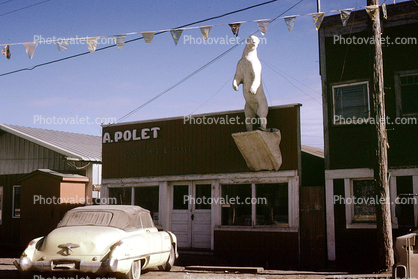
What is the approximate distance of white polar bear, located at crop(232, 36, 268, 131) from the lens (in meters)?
14.0

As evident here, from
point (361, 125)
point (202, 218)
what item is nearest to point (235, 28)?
point (361, 125)

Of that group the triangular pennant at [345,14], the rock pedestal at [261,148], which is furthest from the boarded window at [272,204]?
the triangular pennant at [345,14]

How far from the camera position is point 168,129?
1698 centimetres

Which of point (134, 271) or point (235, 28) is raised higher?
point (235, 28)

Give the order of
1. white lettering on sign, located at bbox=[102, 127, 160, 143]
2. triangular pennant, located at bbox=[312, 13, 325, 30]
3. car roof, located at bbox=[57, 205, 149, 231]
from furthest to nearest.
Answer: white lettering on sign, located at bbox=[102, 127, 160, 143]
triangular pennant, located at bbox=[312, 13, 325, 30]
car roof, located at bbox=[57, 205, 149, 231]

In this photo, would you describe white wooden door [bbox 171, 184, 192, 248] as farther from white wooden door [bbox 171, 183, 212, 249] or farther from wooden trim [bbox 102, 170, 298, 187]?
wooden trim [bbox 102, 170, 298, 187]

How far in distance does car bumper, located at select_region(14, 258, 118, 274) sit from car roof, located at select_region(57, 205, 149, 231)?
1.18 metres

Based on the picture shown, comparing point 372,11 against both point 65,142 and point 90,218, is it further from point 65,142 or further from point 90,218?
point 65,142

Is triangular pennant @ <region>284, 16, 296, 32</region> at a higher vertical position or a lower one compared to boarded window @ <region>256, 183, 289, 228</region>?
higher

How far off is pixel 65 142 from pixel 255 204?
1087 centimetres

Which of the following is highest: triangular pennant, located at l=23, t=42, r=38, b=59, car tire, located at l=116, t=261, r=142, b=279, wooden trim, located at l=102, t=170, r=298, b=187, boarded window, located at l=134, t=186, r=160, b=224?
triangular pennant, located at l=23, t=42, r=38, b=59

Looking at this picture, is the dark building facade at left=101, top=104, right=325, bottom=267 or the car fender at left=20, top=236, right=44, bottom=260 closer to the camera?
the car fender at left=20, top=236, right=44, bottom=260

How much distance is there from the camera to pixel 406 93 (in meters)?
13.4

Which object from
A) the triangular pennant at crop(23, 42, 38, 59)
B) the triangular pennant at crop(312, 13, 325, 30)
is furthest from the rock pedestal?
the triangular pennant at crop(23, 42, 38, 59)
